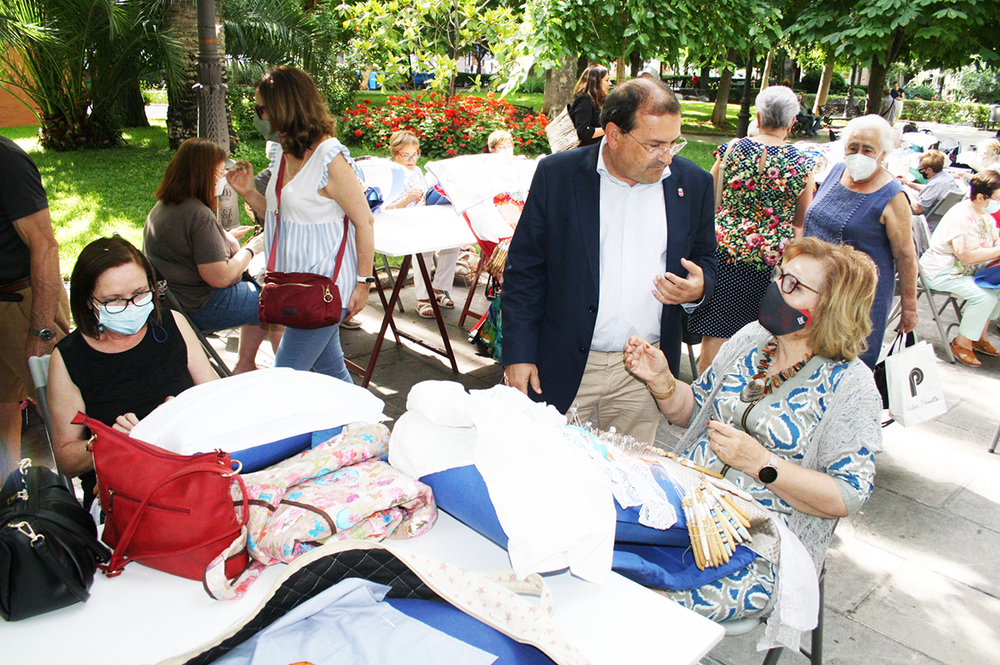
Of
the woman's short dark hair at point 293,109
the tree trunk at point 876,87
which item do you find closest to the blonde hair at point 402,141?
the woman's short dark hair at point 293,109

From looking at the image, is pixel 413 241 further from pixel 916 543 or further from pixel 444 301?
pixel 916 543

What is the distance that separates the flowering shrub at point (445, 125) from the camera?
40.4ft

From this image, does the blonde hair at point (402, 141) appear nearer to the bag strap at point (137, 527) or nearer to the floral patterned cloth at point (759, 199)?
the floral patterned cloth at point (759, 199)

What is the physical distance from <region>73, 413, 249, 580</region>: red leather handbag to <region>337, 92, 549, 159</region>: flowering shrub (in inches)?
434

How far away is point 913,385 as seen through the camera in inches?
115

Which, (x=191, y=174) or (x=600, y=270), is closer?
(x=600, y=270)

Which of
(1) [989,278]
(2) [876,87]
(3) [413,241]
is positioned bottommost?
(1) [989,278]

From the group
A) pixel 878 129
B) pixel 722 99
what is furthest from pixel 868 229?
pixel 722 99

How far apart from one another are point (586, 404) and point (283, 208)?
1.52 meters

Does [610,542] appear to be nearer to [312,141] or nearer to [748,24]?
[312,141]

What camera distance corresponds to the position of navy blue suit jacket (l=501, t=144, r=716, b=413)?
242cm

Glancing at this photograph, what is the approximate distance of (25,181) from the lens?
262 centimetres

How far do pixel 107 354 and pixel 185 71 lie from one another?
8.18 metres

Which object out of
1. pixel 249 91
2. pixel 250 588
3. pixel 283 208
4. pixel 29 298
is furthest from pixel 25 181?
pixel 249 91
